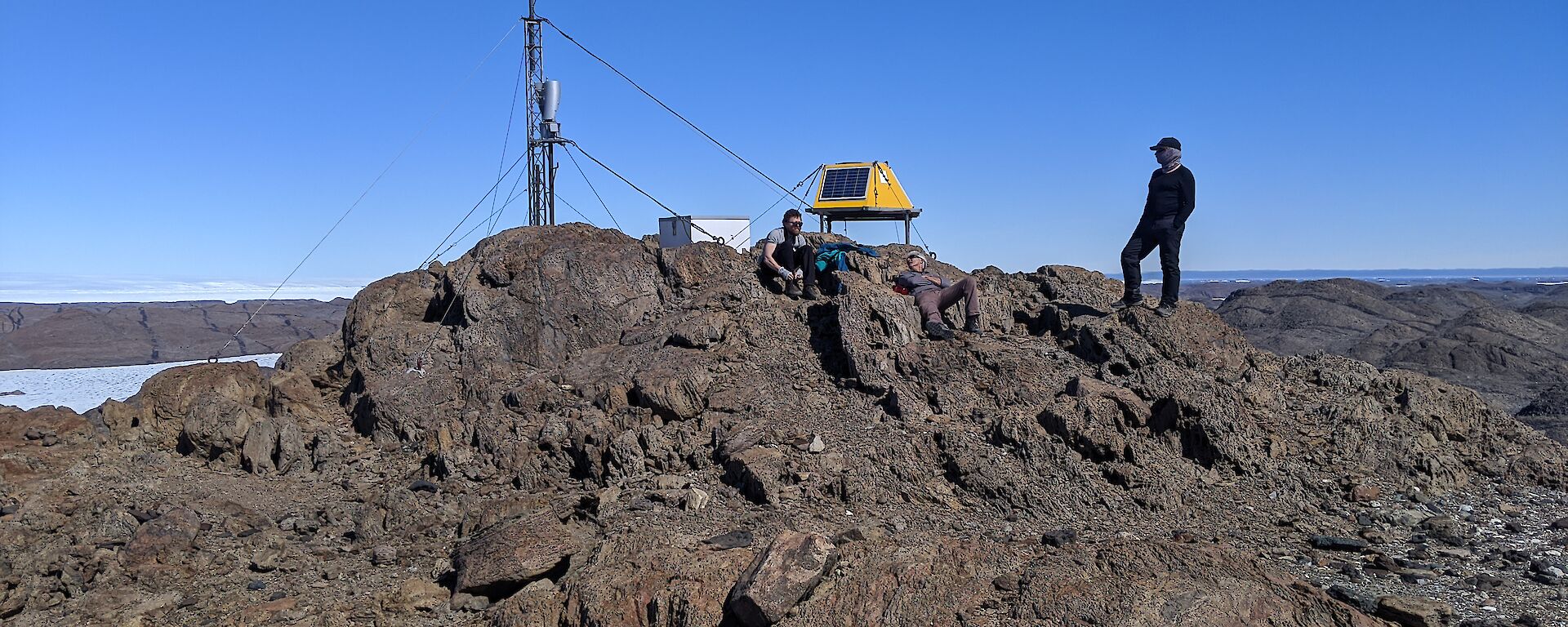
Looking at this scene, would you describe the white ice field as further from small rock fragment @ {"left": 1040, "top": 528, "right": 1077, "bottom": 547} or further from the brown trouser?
small rock fragment @ {"left": 1040, "top": 528, "right": 1077, "bottom": 547}

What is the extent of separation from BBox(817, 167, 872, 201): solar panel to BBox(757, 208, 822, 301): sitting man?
513 centimetres

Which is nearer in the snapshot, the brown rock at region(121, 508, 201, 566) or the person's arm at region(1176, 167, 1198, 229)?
the brown rock at region(121, 508, 201, 566)

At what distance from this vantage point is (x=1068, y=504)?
25.4 feet

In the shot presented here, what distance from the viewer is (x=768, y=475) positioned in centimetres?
800

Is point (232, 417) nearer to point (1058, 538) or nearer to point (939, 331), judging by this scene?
point (939, 331)

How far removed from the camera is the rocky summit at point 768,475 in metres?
6.03

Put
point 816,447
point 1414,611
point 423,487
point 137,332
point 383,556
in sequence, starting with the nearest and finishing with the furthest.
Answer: point 1414,611 < point 383,556 < point 816,447 < point 423,487 < point 137,332

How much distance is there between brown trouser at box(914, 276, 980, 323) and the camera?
32.7ft

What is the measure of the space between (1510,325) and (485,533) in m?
34.0

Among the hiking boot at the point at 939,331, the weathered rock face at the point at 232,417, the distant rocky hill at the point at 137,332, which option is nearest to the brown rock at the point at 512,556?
the weathered rock face at the point at 232,417

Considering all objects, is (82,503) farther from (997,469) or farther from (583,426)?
(997,469)

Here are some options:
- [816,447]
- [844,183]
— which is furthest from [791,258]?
[844,183]

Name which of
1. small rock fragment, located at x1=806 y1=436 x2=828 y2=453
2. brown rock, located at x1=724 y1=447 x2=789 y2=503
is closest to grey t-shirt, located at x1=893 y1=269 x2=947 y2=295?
small rock fragment, located at x1=806 y1=436 x2=828 y2=453

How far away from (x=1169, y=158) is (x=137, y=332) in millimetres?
36760
